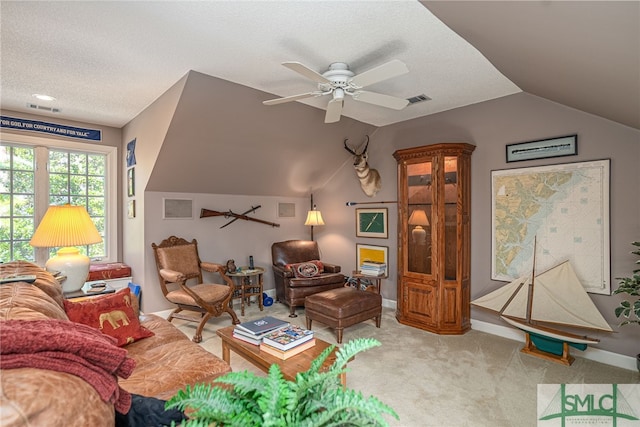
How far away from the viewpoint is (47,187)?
4.05 metres

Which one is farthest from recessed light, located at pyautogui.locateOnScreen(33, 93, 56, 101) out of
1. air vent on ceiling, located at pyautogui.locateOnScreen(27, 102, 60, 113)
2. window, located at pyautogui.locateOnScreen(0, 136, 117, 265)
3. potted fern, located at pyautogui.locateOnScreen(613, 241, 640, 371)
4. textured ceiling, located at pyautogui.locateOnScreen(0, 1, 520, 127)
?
potted fern, located at pyautogui.locateOnScreen(613, 241, 640, 371)

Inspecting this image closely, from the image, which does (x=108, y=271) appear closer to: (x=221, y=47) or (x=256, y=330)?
(x=256, y=330)

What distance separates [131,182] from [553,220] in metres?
4.96

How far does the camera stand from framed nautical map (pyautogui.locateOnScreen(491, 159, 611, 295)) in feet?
9.39

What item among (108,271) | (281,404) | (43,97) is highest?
(43,97)

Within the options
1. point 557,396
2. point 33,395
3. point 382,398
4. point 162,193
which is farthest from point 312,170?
point 33,395

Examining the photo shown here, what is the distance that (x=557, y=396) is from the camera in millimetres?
2328

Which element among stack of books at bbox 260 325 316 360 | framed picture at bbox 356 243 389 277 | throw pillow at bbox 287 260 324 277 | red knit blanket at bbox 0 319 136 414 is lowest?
stack of books at bbox 260 325 316 360

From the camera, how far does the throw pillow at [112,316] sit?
205cm

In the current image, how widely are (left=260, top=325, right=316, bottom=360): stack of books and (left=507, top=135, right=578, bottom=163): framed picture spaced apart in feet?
9.31

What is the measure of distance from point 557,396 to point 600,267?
127 cm

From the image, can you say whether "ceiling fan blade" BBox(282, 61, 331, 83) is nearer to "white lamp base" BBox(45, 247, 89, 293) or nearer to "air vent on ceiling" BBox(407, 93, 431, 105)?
"air vent on ceiling" BBox(407, 93, 431, 105)

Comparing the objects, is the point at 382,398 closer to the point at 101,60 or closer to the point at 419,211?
the point at 419,211

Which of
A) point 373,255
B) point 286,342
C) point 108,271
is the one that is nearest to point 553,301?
point 373,255
